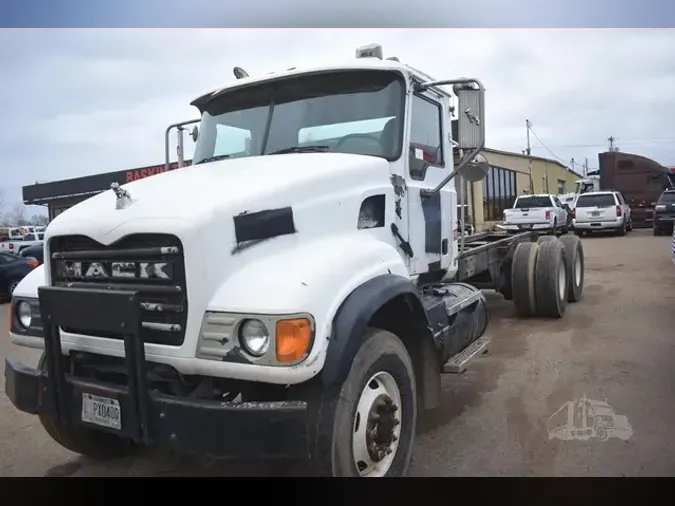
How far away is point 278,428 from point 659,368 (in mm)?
4134

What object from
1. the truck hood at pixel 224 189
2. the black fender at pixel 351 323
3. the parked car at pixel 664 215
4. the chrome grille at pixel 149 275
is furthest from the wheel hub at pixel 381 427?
the parked car at pixel 664 215

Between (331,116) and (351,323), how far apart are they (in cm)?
175

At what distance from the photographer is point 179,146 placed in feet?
16.5

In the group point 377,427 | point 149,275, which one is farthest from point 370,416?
point 149,275

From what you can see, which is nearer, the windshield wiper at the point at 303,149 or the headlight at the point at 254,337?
the headlight at the point at 254,337

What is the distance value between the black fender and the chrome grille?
0.69m

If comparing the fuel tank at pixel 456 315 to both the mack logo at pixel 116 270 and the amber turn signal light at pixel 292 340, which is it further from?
the mack logo at pixel 116 270

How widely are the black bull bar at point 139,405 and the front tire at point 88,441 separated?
0.56 m

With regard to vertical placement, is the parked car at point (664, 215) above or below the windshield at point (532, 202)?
below

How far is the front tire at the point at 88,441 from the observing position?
3.55 meters

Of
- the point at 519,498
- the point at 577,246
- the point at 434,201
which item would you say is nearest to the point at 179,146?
the point at 434,201

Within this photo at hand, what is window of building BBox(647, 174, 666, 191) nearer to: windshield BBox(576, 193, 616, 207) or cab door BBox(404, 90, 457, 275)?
cab door BBox(404, 90, 457, 275)

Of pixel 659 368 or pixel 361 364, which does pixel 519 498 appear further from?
A: pixel 659 368

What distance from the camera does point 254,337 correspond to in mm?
2602
